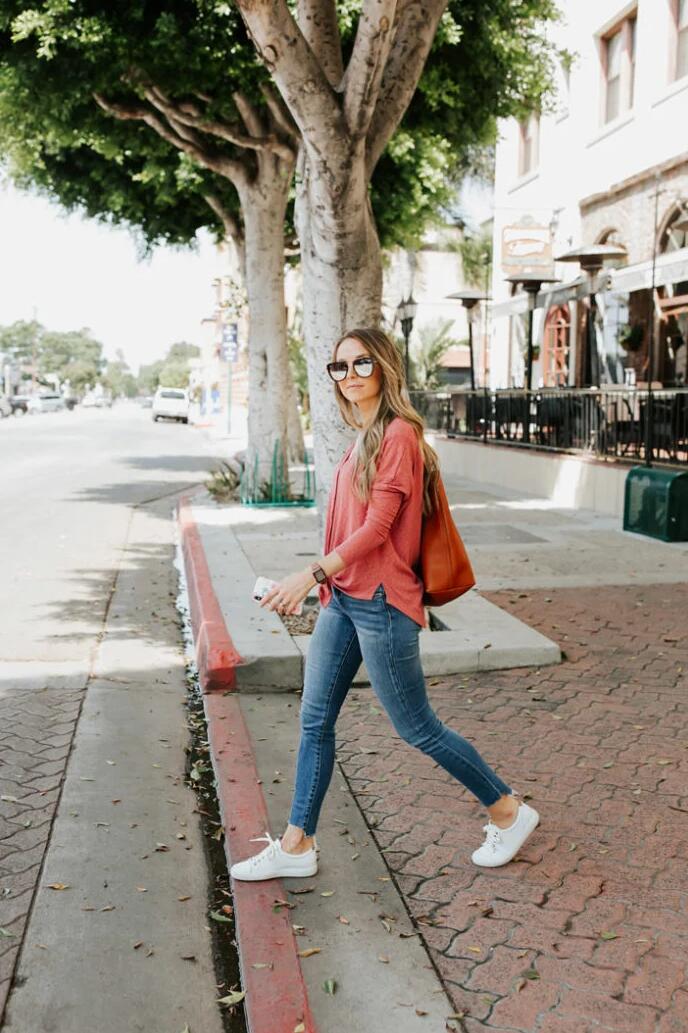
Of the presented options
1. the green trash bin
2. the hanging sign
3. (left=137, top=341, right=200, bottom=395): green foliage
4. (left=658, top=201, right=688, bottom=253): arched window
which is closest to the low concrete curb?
the green trash bin

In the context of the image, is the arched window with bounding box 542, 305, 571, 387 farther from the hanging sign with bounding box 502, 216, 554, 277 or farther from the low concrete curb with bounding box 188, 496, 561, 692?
the low concrete curb with bounding box 188, 496, 561, 692

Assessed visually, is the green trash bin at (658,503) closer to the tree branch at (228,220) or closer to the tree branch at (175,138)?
the tree branch at (175,138)

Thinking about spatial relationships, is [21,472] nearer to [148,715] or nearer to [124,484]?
[124,484]

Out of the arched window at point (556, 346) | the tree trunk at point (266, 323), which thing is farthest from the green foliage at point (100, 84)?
the arched window at point (556, 346)

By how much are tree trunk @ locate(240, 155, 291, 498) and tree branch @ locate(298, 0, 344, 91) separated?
7.76m

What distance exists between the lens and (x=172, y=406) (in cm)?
5625

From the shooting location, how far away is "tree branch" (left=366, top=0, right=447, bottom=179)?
7582 millimetres

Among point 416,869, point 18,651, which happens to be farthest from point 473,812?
point 18,651

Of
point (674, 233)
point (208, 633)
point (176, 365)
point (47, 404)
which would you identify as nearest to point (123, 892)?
point (208, 633)

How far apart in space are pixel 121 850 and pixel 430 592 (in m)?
1.59

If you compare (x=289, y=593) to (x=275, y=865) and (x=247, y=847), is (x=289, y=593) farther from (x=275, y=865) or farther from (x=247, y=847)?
(x=247, y=847)

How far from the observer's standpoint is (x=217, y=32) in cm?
1234

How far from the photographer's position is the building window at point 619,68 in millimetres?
20828

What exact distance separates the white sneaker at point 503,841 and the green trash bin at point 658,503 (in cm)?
771
